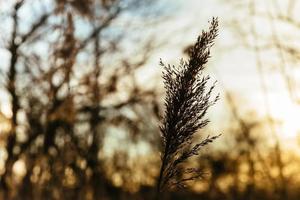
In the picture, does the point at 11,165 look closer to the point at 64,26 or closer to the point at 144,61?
the point at 144,61

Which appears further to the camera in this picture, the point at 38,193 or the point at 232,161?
the point at 232,161

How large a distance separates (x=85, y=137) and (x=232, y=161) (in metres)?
32.8

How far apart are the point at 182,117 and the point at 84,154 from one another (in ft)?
43.9

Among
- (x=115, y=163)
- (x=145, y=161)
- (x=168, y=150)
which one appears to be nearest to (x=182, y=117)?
(x=168, y=150)

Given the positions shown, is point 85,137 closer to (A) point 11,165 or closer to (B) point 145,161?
(A) point 11,165

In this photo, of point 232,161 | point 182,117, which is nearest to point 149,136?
point 182,117

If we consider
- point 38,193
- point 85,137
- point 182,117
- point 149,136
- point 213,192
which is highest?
point 213,192

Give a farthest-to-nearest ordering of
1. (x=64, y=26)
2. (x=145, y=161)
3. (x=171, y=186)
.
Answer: (x=145, y=161) < (x=64, y=26) < (x=171, y=186)

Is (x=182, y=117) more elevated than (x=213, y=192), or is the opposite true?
(x=213, y=192)

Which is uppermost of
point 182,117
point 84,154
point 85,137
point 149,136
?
point 149,136

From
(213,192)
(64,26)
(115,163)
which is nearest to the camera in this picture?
(64,26)

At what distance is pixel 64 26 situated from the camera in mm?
13703

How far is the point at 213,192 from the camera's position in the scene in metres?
60.4

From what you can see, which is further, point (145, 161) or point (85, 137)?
point (145, 161)
